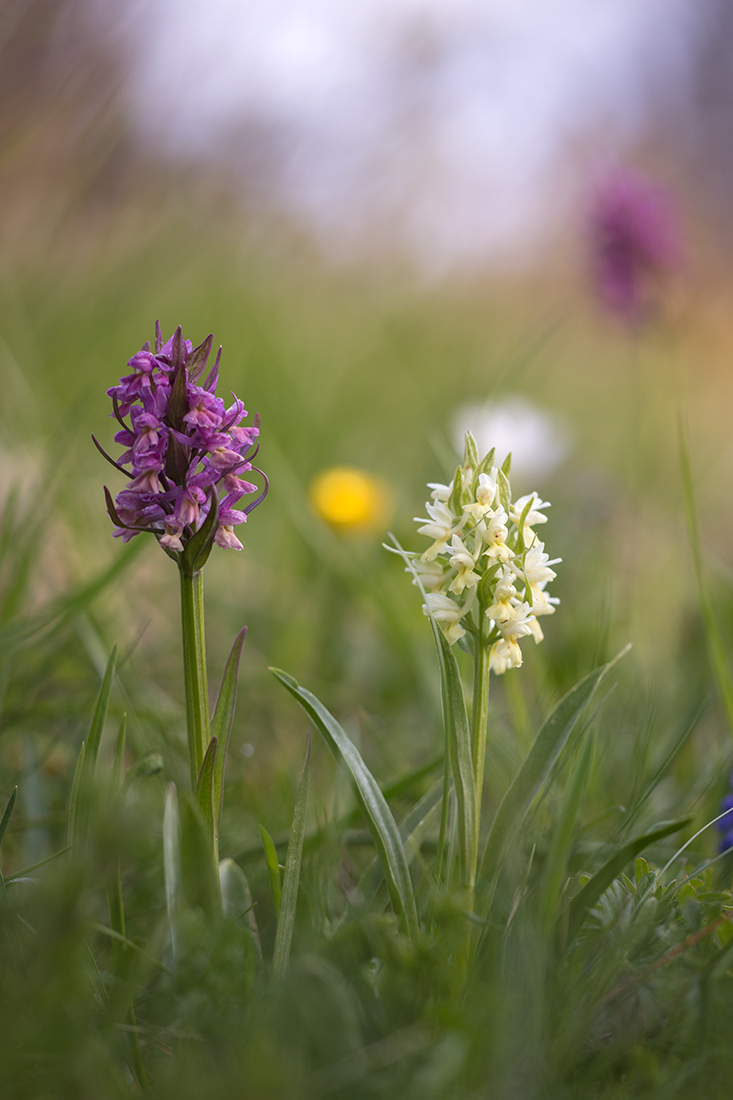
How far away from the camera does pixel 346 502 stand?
8.13 feet

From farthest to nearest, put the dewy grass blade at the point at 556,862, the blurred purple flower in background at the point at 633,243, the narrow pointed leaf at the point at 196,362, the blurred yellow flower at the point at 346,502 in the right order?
the blurred purple flower in background at the point at 633,243
the blurred yellow flower at the point at 346,502
the narrow pointed leaf at the point at 196,362
the dewy grass blade at the point at 556,862

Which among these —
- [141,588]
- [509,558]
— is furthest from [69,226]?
[509,558]

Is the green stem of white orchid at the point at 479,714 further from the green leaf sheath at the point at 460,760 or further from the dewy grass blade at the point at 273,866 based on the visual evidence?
the dewy grass blade at the point at 273,866

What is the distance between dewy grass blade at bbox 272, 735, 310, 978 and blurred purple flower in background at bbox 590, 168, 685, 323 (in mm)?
2473

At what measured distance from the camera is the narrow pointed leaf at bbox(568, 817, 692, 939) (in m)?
0.88

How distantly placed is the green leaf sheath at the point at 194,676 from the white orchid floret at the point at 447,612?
11.1 inches

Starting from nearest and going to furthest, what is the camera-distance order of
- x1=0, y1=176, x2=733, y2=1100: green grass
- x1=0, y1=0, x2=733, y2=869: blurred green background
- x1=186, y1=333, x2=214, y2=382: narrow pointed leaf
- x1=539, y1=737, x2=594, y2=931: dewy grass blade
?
x1=0, y1=176, x2=733, y2=1100: green grass → x1=539, y1=737, x2=594, y2=931: dewy grass blade → x1=186, y1=333, x2=214, y2=382: narrow pointed leaf → x1=0, y1=0, x2=733, y2=869: blurred green background

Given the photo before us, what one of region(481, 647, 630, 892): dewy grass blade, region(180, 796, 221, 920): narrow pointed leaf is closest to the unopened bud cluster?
region(481, 647, 630, 892): dewy grass blade

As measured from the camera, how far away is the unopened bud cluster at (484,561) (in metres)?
0.92

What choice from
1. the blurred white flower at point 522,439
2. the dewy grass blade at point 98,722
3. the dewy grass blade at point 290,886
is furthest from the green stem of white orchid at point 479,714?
the blurred white flower at point 522,439

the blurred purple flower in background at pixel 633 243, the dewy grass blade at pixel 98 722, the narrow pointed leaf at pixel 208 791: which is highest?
the blurred purple flower in background at pixel 633 243

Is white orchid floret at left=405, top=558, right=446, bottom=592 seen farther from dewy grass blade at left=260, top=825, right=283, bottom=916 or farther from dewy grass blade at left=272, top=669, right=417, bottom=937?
dewy grass blade at left=260, top=825, right=283, bottom=916

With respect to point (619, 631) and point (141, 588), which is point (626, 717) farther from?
point (141, 588)

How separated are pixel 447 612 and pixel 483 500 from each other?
0.15 meters
